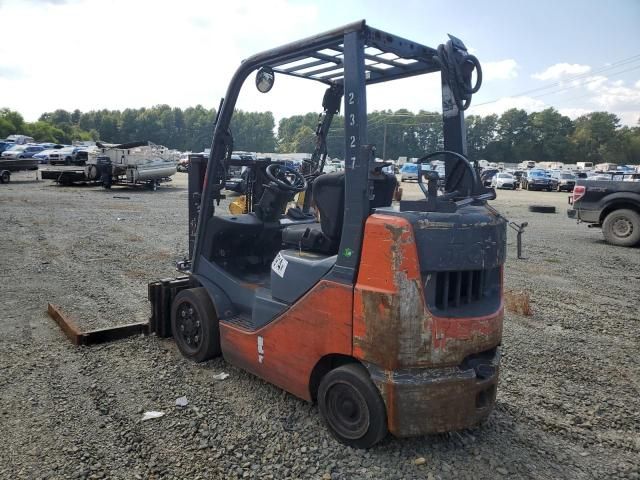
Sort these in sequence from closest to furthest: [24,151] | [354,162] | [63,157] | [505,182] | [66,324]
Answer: [354,162] → [66,324] → [505,182] → [63,157] → [24,151]

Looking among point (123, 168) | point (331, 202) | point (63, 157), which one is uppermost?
point (63, 157)

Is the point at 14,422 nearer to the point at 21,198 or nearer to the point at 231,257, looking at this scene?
the point at 231,257

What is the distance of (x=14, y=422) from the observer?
343cm

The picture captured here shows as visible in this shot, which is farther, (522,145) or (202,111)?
(202,111)

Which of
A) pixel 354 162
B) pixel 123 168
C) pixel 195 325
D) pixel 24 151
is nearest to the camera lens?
pixel 354 162

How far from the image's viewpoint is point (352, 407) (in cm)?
318

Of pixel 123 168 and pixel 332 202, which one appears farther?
pixel 123 168

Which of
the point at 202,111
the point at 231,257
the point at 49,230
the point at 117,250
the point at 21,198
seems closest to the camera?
the point at 231,257

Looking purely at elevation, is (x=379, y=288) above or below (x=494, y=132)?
below

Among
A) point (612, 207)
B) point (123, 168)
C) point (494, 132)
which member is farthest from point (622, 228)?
point (494, 132)

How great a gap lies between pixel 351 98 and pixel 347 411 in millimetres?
2009

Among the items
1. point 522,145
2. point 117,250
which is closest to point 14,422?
point 117,250

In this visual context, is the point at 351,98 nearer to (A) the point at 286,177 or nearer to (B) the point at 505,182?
Result: (A) the point at 286,177

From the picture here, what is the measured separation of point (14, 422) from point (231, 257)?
213 centimetres
